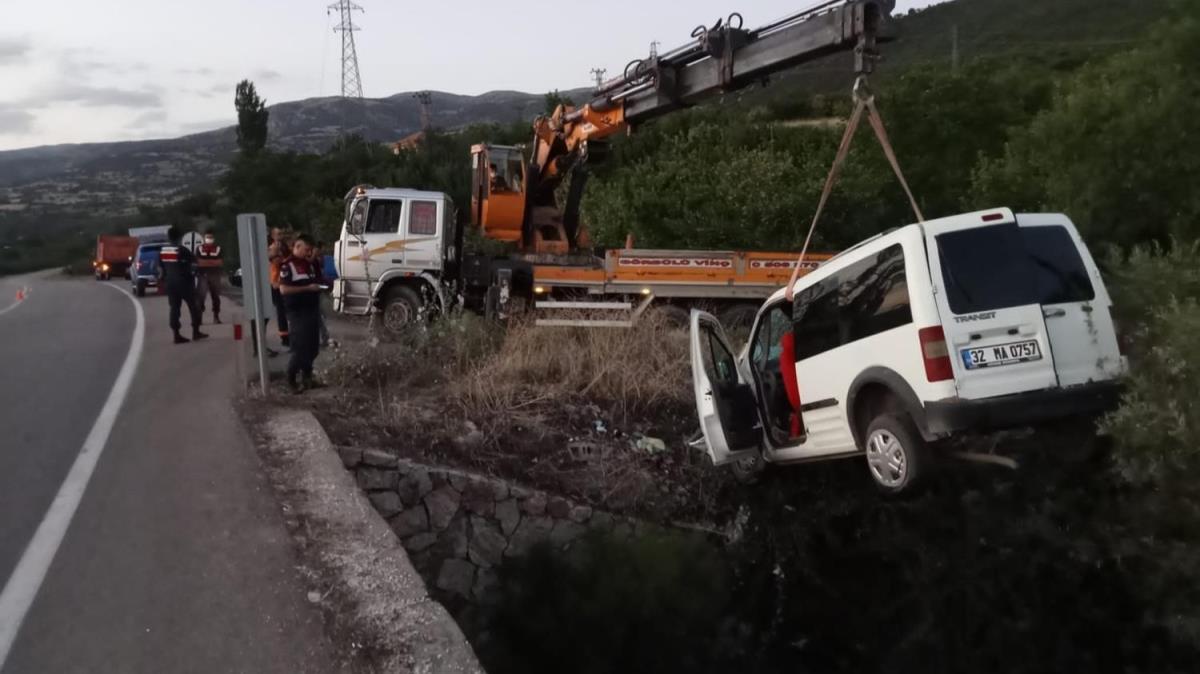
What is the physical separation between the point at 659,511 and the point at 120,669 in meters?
5.11

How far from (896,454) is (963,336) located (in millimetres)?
948

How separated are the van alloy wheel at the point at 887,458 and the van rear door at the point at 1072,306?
3.58 ft

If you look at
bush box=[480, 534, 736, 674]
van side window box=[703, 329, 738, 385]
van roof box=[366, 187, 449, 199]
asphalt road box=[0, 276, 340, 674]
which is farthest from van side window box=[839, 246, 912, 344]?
van roof box=[366, 187, 449, 199]

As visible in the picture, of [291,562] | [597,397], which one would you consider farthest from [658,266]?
[291,562]

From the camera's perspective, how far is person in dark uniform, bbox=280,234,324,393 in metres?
10.4

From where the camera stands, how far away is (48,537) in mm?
6535

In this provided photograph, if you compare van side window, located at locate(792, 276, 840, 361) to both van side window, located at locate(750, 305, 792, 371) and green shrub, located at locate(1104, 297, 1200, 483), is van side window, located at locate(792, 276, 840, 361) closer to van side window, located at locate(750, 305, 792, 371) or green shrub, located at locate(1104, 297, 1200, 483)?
Answer: van side window, located at locate(750, 305, 792, 371)

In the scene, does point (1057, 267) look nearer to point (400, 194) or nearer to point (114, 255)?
point (400, 194)

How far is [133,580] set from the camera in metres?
5.89

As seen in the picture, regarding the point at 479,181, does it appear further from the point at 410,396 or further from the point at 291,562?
the point at 291,562

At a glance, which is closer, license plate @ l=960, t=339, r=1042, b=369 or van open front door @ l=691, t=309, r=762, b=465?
license plate @ l=960, t=339, r=1042, b=369

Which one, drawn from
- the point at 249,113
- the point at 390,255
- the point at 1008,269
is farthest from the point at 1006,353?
the point at 249,113

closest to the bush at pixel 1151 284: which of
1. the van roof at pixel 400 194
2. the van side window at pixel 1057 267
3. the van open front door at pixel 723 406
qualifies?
the van side window at pixel 1057 267

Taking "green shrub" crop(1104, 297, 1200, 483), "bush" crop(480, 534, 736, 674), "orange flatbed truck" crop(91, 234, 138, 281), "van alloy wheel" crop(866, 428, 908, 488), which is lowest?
"bush" crop(480, 534, 736, 674)
